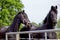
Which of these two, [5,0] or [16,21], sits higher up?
[5,0]

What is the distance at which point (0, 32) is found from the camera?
10.7 meters

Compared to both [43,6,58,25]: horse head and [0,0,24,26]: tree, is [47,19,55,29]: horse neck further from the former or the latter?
[0,0,24,26]: tree

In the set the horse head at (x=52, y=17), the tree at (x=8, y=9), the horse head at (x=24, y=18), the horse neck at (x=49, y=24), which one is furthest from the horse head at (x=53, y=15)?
the tree at (x=8, y=9)

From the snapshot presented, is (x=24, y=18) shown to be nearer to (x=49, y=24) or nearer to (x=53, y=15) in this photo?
(x=49, y=24)

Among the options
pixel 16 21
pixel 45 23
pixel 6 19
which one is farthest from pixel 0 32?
pixel 6 19

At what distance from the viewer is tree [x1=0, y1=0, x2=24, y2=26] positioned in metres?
20.8

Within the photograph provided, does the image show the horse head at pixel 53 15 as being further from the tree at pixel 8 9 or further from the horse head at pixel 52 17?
the tree at pixel 8 9

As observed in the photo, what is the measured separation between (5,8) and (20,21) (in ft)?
36.0

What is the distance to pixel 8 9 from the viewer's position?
70.9 ft

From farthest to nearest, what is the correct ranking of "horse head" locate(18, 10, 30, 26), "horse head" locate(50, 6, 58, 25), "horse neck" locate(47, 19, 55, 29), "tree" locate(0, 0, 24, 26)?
"tree" locate(0, 0, 24, 26) < "horse head" locate(18, 10, 30, 26) < "horse neck" locate(47, 19, 55, 29) < "horse head" locate(50, 6, 58, 25)

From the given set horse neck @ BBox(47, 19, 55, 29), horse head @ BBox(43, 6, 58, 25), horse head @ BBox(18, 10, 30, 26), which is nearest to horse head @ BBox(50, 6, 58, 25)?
horse head @ BBox(43, 6, 58, 25)

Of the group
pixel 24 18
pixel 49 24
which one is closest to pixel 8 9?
pixel 24 18

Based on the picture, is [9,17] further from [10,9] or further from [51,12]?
[51,12]

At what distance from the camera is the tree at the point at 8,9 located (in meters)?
20.8
